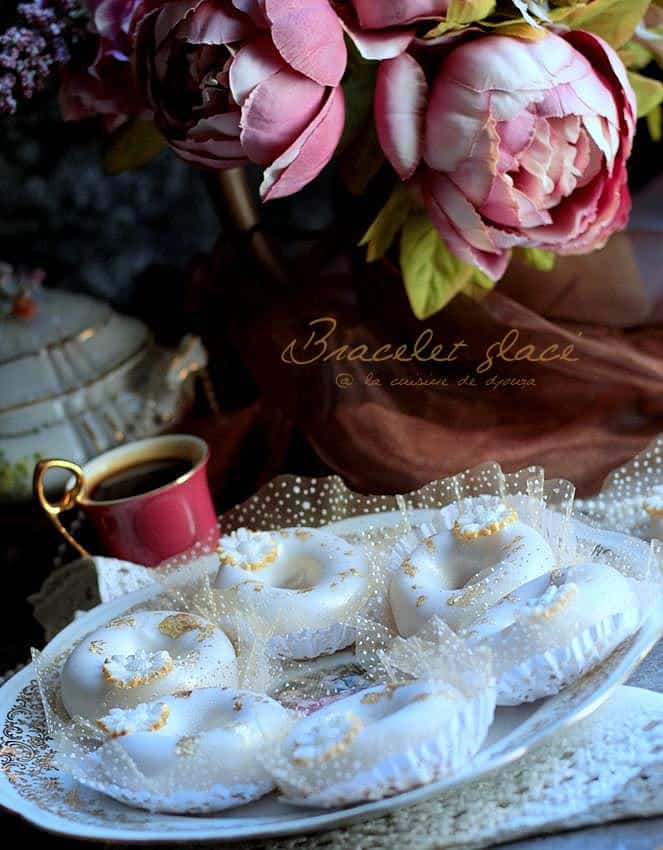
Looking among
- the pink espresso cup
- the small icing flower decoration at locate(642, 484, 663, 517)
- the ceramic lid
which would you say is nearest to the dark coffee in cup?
the pink espresso cup

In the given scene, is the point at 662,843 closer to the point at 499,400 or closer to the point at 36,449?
the point at 499,400

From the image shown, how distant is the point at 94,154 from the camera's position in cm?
100

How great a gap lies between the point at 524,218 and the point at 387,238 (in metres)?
0.11

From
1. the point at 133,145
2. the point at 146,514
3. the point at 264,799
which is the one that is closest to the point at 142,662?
the point at 264,799

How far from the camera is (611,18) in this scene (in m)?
0.67

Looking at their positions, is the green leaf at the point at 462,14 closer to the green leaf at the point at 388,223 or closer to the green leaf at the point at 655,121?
the green leaf at the point at 388,223

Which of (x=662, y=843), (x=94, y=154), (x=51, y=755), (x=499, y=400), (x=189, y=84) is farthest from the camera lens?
(x=94, y=154)

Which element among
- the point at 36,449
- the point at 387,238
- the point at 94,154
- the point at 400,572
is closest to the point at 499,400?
the point at 387,238

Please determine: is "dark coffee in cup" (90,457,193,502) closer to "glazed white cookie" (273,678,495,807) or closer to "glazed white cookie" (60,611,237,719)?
"glazed white cookie" (60,611,237,719)

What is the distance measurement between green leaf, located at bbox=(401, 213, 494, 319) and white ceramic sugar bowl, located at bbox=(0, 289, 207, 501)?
26cm

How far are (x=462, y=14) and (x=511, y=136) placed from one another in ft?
0.24

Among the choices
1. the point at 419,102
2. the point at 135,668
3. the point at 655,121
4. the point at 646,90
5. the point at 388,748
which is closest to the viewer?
the point at 388,748

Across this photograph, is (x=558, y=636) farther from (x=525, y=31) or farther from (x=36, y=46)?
(x=36, y=46)

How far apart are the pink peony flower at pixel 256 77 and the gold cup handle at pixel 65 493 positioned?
0.76ft
